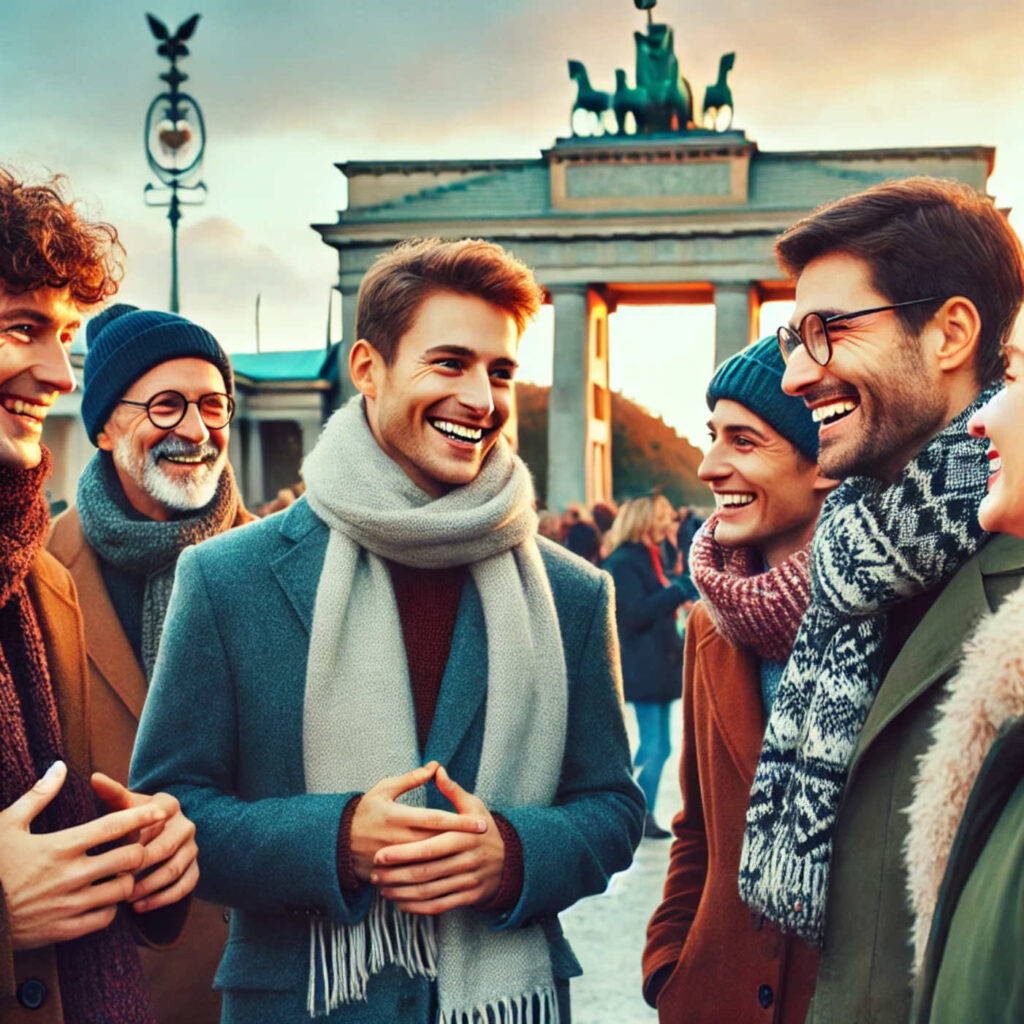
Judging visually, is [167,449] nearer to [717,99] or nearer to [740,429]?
[740,429]

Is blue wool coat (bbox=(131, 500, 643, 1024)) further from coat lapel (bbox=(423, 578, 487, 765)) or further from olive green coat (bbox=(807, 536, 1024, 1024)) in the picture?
olive green coat (bbox=(807, 536, 1024, 1024))

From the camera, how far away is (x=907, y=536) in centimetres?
241

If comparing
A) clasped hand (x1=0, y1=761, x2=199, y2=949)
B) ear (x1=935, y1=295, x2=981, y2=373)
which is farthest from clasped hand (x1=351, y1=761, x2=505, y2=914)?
ear (x1=935, y1=295, x2=981, y2=373)

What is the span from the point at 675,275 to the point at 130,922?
3366 cm

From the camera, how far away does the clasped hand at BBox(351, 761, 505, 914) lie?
2.62 metres

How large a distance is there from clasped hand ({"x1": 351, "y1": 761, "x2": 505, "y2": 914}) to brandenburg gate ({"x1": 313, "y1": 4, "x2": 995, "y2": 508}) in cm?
3118

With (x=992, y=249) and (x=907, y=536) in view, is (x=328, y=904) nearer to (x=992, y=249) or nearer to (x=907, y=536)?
(x=907, y=536)

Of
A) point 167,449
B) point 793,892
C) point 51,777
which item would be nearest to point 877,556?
point 793,892

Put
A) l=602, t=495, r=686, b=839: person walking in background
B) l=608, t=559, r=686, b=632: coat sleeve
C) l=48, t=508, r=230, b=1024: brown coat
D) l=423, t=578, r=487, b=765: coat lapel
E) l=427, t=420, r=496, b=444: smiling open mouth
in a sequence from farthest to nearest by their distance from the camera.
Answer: l=608, t=559, r=686, b=632: coat sleeve, l=602, t=495, r=686, b=839: person walking in background, l=48, t=508, r=230, b=1024: brown coat, l=427, t=420, r=496, b=444: smiling open mouth, l=423, t=578, r=487, b=765: coat lapel

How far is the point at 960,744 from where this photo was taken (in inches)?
77.2

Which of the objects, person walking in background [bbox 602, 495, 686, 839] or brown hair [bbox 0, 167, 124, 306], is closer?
brown hair [bbox 0, 167, 124, 306]

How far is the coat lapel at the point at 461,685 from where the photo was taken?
9.45 ft

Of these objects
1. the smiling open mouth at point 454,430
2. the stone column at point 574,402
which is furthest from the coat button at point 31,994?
the stone column at point 574,402

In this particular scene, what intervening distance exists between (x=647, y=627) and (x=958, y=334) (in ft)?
21.2
